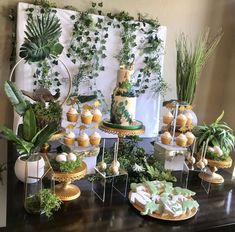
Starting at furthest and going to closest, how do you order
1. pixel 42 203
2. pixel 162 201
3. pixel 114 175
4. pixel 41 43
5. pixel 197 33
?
pixel 197 33, pixel 41 43, pixel 114 175, pixel 162 201, pixel 42 203

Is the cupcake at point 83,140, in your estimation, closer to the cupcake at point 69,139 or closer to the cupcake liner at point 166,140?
the cupcake at point 69,139

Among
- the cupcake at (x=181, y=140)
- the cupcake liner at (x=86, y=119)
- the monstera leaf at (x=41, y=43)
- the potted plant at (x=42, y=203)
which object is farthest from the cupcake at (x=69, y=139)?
the cupcake at (x=181, y=140)

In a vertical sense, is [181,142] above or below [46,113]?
below

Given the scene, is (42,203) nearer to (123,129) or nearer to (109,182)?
(109,182)

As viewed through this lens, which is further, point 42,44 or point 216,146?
point 216,146

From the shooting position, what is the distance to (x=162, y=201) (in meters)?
1.28

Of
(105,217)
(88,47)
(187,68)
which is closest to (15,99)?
(105,217)

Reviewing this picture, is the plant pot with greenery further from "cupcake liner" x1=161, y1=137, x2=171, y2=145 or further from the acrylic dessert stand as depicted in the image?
the acrylic dessert stand

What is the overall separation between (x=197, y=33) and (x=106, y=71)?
0.87 m

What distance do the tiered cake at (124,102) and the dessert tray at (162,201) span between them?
1.12ft

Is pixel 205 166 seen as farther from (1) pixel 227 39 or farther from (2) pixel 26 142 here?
(1) pixel 227 39

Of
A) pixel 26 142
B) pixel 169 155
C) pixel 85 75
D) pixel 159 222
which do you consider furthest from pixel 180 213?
pixel 85 75

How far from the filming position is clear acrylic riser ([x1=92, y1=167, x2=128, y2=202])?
1.40m

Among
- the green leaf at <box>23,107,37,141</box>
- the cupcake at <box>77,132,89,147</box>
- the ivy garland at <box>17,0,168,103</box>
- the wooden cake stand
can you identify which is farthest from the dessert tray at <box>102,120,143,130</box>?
the ivy garland at <box>17,0,168,103</box>
